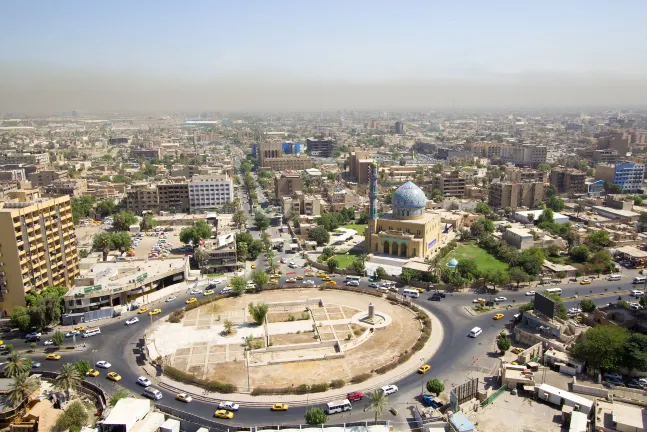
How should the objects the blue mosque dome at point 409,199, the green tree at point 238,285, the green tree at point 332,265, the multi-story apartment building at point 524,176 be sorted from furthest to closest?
1. the multi-story apartment building at point 524,176
2. the blue mosque dome at point 409,199
3. the green tree at point 332,265
4. the green tree at point 238,285

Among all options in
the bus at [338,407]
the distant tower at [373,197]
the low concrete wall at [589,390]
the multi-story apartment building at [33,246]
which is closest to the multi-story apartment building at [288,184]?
the distant tower at [373,197]

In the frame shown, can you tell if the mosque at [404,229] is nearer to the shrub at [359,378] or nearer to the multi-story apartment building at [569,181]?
the shrub at [359,378]

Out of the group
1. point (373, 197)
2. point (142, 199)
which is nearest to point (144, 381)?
point (373, 197)

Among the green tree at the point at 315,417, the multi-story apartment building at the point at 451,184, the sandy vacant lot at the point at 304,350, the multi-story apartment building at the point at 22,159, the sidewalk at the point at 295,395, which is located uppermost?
the multi-story apartment building at the point at 22,159

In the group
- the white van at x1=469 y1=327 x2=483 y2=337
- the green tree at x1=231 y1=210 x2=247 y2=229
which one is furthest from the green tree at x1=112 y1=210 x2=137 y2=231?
the white van at x1=469 y1=327 x2=483 y2=337

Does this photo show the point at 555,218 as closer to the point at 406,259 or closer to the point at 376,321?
the point at 406,259

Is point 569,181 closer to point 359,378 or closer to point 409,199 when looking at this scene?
point 409,199
